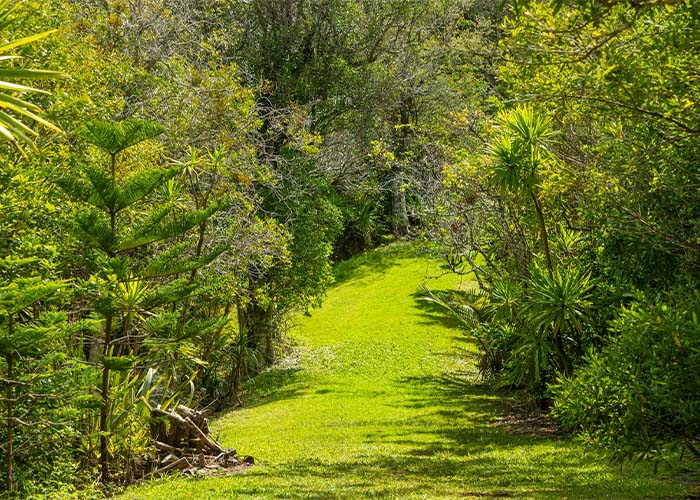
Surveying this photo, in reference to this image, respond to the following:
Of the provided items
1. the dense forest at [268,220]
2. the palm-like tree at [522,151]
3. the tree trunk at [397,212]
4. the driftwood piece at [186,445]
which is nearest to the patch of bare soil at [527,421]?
the dense forest at [268,220]

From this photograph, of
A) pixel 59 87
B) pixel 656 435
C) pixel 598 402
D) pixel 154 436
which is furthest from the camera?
pixel 154 436

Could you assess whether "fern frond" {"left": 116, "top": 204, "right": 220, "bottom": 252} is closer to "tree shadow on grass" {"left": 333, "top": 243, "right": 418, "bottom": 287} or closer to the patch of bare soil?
the patch of bare soil

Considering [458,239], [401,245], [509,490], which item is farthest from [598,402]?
[401,245]

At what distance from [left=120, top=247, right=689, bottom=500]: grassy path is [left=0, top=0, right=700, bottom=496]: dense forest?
2.63 ft

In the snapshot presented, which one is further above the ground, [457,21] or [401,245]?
[457,21]

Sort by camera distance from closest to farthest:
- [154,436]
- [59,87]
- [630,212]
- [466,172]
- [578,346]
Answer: [630,212] < [59,87] < [154,436] < [578,346] < [466,172]

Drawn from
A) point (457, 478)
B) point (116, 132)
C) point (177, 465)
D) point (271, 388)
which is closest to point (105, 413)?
point (177, 465)

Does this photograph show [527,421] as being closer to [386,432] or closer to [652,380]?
[386,432]

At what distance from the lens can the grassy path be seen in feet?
29.6

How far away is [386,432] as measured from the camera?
14.4 m

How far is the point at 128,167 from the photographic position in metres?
12.4

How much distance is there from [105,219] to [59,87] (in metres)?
2.02

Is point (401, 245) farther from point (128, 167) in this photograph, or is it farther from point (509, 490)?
point (509, 490)

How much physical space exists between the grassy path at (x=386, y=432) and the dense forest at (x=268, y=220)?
0.80 meters
